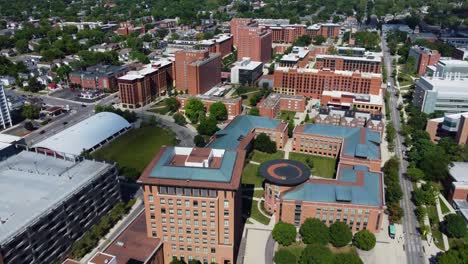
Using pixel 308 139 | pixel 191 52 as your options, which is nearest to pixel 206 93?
pixel 191 52

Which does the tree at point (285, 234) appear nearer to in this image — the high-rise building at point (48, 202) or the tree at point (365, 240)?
the tree at point (365, 240)

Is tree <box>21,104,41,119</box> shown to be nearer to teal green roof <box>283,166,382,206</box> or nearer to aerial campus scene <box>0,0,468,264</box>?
aerial campus scene <box>0,0,468,264</box>

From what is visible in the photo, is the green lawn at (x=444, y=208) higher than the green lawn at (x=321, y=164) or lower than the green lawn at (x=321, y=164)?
lower

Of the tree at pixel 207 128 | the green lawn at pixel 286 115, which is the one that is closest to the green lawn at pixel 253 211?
the tree at pixel 207 128

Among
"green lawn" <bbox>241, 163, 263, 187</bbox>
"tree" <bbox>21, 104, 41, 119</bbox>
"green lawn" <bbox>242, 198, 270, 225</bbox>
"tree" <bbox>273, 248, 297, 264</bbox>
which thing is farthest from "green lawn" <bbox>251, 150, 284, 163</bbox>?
"tree" <bbox>21, 104, 41, 119</bbox>

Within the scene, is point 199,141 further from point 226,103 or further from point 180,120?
point 226,103

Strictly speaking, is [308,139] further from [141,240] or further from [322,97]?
[141,240]

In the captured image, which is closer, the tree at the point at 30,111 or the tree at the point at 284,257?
the tree at the point at 284,257
